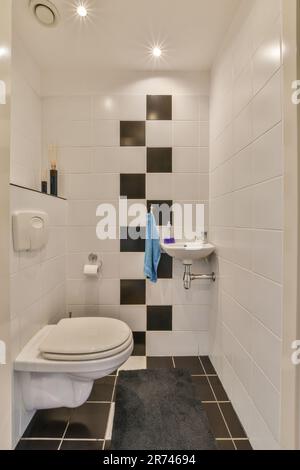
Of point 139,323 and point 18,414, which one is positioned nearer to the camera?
point 18,414

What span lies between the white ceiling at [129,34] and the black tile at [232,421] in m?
2.22

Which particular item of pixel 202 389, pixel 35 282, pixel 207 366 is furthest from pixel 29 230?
pixel 207 366

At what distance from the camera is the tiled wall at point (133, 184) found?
1.75m

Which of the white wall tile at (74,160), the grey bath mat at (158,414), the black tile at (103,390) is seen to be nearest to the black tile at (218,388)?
the grey bath mat at (158,414)

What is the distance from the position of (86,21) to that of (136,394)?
2.22 metres

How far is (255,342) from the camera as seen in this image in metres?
1.03

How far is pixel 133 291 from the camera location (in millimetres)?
1792

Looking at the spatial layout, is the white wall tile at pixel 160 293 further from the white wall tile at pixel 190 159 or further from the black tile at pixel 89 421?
the white wall tile at pixel 190 159

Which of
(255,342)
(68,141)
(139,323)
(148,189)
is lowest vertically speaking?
(139,323)

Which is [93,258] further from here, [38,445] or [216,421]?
[216,421]

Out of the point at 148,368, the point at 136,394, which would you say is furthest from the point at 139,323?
the point at 136,394

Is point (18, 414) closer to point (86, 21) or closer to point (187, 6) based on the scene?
point (86, 21)

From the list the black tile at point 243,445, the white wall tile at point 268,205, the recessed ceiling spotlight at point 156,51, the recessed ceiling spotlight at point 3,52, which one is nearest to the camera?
the recessed ceiling spotlight at point 3,52

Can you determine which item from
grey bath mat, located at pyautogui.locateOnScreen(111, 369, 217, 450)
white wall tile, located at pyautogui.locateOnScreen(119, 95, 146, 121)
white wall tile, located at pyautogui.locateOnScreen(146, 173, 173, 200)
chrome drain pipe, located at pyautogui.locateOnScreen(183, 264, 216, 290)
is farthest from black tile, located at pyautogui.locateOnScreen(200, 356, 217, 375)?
white wall tile, located at pyautogui.locateOnScreen(119, 95, 146, 121)
